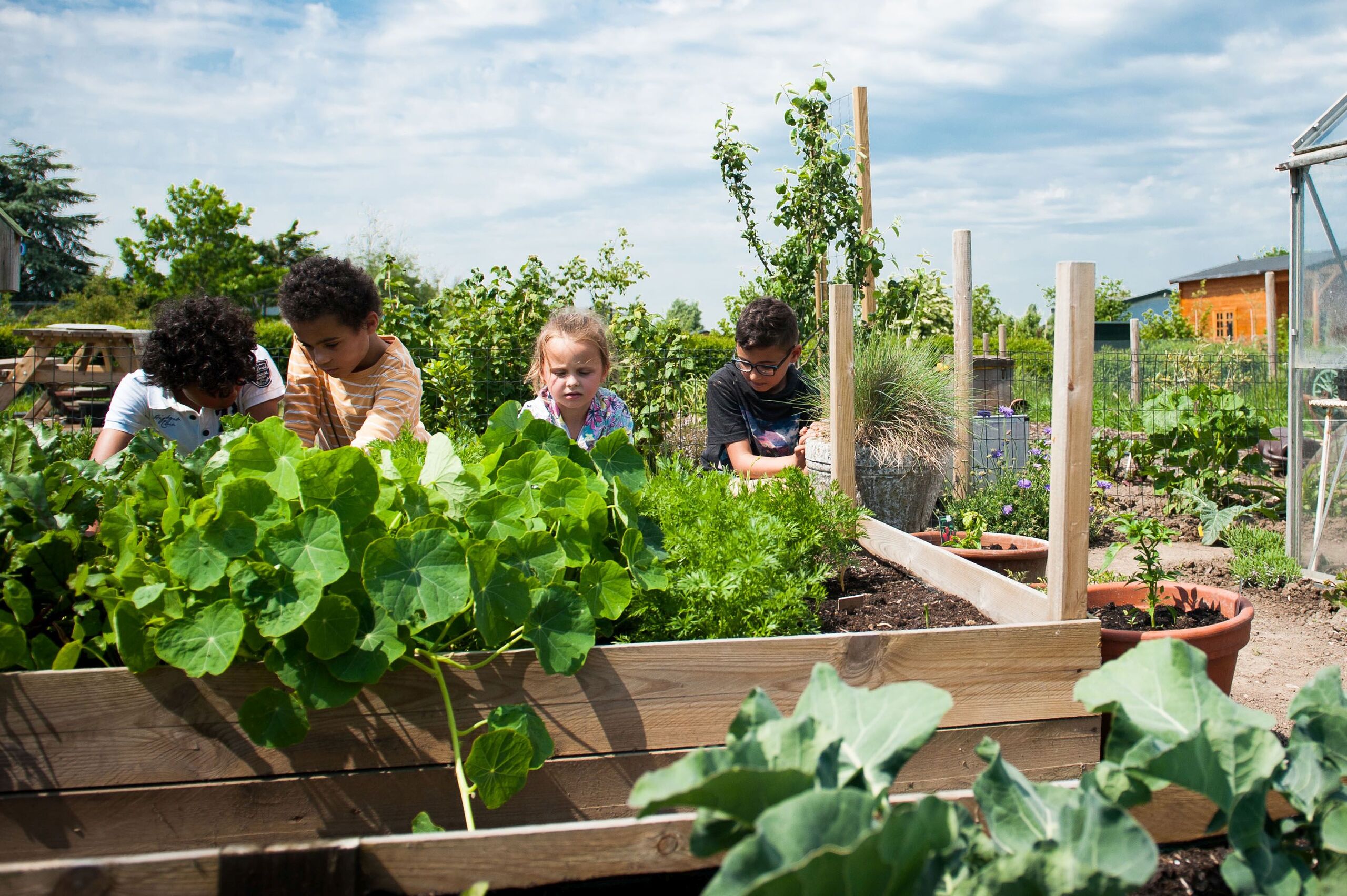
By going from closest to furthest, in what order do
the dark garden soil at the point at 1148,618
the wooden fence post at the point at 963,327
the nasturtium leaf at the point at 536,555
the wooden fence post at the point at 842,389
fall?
the nasturtium leaf at the point at 536,555, the dark garden soil at the point at 1148,618, the wooden fence post at the point at 842,389, the wooden fence post at the point at 963,327

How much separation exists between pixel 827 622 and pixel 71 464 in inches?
64.3

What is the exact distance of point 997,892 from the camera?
0.68m

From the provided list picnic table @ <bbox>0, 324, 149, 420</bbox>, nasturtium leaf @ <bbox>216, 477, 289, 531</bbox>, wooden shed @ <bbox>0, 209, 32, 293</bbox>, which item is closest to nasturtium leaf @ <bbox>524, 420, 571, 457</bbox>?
nasturtium leaf @ <bbox>216, 477, 289, 531</bbox>

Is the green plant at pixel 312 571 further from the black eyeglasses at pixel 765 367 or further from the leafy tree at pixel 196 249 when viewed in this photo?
the leafy tree at pixel 196 249

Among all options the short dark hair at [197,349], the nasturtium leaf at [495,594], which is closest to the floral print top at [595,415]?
the short dark hair at [197,349]

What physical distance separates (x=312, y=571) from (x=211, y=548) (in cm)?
15

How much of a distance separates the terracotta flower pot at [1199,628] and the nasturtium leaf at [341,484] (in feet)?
4.80

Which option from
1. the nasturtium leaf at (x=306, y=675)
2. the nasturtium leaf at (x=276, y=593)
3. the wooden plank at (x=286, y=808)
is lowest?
the wooden plank at (x=286, y=808)

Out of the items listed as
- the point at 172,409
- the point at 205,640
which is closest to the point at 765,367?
the point at 172,409

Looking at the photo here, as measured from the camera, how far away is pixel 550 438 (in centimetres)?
187

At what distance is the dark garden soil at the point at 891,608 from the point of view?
2133mm

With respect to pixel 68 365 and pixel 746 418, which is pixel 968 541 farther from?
pixel 68 365

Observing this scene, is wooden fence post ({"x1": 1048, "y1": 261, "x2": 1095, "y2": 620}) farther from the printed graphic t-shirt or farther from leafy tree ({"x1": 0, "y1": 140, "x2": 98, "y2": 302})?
leafy tree ({"x1": 0, "y1": 140, "x2": 98, "y2": 302})

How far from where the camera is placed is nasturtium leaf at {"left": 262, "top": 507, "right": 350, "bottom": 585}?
49.5 inches
